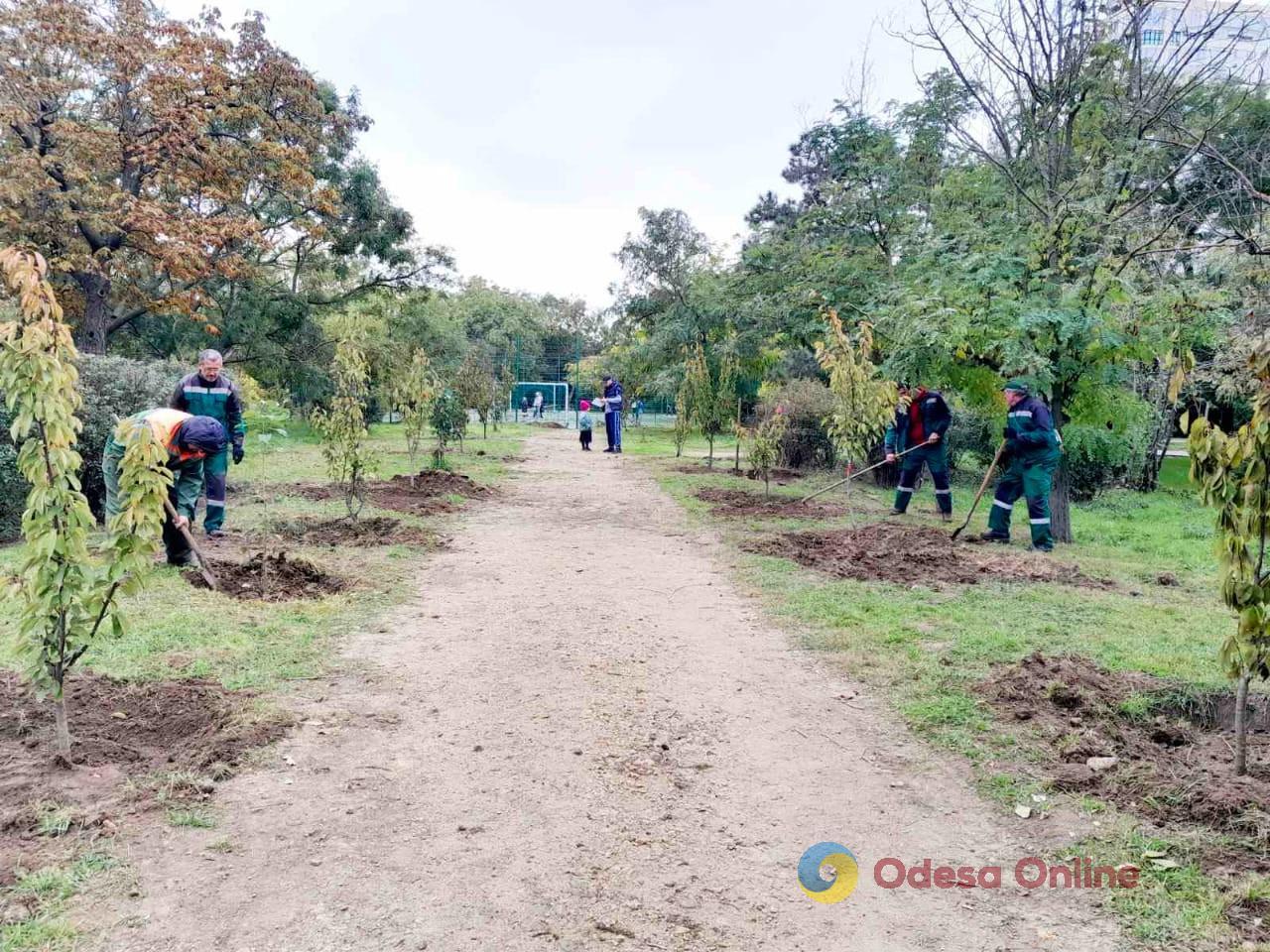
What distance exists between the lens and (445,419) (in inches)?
688

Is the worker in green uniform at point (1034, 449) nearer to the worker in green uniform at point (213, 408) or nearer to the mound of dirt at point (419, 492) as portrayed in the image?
the mound of dirt at point (419, 492)

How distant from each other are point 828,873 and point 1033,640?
11.2ft

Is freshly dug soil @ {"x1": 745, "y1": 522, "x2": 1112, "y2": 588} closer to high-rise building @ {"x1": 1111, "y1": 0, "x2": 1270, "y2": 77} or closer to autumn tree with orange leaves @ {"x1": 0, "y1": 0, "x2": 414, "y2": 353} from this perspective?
high-rise building @ {"x1": 1111, "y1": 0, "x2": 1270, "y2": 77}

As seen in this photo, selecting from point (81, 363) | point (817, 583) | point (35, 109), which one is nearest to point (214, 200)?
point (35, 109)

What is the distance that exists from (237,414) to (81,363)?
2.59 m

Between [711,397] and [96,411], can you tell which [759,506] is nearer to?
[711,397]

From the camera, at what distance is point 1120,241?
874 cm

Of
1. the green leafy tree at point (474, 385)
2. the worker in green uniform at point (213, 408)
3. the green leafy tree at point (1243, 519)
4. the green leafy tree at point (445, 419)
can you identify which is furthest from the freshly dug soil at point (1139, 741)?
the green leafy tree at point (474, 385)

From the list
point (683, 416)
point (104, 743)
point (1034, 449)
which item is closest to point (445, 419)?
point (683, 416)

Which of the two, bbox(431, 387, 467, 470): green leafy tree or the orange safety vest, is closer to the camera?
the orange safety vest

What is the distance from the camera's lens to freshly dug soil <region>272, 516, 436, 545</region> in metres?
9.00

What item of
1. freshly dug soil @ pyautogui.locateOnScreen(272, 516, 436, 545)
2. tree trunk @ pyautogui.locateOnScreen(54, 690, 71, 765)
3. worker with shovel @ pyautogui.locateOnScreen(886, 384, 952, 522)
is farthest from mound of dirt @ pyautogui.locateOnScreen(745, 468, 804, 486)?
tree trunk @ pyautogui.locateOnScreen(54, 690, 71, 765)

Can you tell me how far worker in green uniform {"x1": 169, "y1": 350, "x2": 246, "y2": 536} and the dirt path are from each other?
3.88m

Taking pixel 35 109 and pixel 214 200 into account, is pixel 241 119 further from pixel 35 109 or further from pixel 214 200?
pixel 35 109
